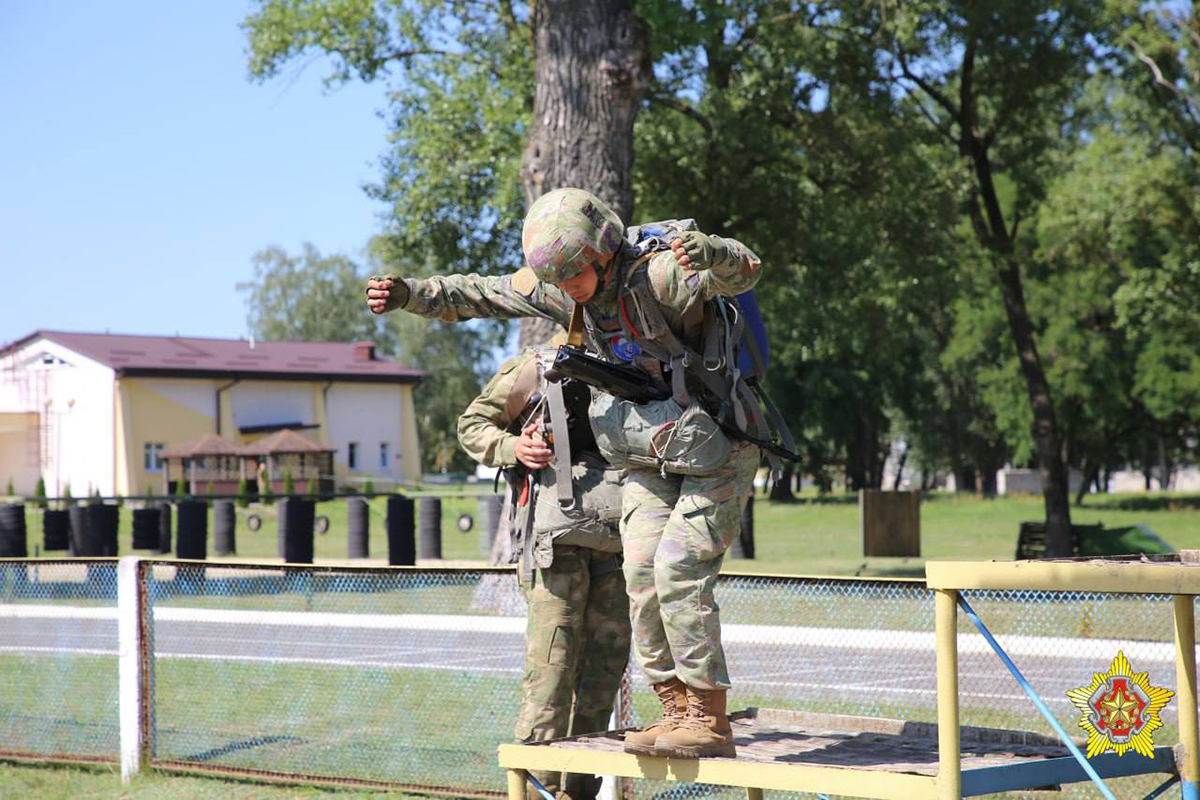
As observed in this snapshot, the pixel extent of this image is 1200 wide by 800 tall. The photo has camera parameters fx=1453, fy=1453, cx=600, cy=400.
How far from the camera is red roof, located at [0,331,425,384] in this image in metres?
57.9

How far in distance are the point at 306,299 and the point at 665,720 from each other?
83.6 m

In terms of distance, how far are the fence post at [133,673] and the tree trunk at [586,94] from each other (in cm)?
694

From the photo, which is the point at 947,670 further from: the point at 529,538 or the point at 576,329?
the point at 529,538

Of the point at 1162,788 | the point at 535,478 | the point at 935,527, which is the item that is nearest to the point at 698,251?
the point at 535,478

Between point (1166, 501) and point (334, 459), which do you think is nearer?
point (1166, 501)

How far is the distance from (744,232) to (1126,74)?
299 inches

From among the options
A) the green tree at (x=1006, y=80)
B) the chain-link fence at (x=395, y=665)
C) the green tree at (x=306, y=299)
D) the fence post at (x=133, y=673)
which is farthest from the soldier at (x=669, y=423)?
the green tree at (x=306, y=299)

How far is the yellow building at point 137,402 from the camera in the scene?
188 feet

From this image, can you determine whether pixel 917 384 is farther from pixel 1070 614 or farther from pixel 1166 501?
pixel 1070 614

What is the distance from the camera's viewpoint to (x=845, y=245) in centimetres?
2367

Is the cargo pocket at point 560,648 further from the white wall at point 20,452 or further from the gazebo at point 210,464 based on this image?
the white wall at point 20,452

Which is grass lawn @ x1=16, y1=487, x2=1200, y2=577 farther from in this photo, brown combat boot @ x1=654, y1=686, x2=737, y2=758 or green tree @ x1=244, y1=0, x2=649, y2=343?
brown combat boot @ x1=654, y1=686, x2=737, y2=758

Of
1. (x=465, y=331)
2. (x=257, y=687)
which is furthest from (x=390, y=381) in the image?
(x=257, y=687)

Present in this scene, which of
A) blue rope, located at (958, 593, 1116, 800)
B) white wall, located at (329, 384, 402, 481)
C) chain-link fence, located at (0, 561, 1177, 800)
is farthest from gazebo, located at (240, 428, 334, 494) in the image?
blue rope, located at (958, 593, 1116, 800)
